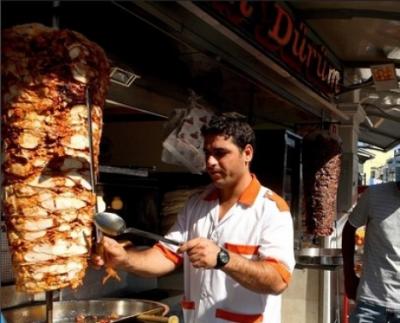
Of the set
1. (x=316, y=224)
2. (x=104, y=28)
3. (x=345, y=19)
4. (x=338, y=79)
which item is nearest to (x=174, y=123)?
(x=104, y=28)

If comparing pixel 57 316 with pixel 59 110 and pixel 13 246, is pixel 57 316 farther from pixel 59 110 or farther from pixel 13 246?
pixel 59 110

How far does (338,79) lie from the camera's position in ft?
21.7

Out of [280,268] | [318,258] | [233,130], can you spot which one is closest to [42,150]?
[233,130]

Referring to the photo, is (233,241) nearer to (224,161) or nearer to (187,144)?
(224,161)

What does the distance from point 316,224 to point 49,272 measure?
14.6 ft

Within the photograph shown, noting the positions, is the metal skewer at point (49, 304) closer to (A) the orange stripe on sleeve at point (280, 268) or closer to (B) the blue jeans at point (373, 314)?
(A) the orange stripe on sleeve at point (280, 268)

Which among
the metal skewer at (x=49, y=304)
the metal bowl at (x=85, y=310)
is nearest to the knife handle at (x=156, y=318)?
the metal bowl at (x=85, y=310)

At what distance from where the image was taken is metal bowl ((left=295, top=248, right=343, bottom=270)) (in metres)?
5.46

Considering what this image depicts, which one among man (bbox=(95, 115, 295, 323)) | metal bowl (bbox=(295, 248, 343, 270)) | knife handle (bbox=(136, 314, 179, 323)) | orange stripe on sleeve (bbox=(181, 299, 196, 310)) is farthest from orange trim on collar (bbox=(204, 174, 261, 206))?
metal bowl (bbox=(295, 248, 343, 270))

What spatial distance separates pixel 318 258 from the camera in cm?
577

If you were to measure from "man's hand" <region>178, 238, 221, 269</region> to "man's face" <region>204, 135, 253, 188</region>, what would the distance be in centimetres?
45

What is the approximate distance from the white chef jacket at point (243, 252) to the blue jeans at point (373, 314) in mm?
1269

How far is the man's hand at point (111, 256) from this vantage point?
2.17 m

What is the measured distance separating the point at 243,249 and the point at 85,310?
3.98 ft
